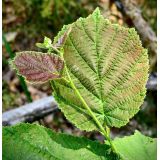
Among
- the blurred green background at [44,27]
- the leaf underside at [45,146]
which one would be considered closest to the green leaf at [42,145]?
the leaf underside at [45,146]

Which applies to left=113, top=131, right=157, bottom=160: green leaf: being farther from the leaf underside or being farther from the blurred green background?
the blurred green background

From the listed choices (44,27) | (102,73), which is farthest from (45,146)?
(44,27)

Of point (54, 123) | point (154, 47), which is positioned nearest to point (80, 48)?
point (154, 47)

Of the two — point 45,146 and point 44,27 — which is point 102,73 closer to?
point 45,146

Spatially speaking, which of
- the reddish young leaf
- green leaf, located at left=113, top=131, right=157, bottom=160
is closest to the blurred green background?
green leaf, located at left=113, top=131, right=157, bottom=160

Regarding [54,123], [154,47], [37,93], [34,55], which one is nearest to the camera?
[34,55]

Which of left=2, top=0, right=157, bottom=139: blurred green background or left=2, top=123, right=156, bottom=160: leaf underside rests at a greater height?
left=2, top=123, right=156, bottom=160: leaf underside

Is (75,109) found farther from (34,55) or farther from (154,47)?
(154,47)
